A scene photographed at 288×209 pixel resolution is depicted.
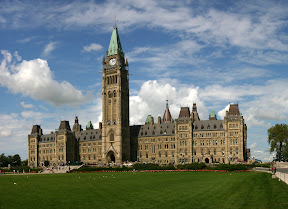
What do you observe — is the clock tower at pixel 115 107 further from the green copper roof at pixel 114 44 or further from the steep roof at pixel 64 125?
the steep roof at pixel 64 125

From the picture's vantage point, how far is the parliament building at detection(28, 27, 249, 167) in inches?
5256

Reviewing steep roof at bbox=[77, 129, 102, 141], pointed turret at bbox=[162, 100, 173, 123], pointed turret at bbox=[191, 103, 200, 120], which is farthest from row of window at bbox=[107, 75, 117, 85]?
pointed turret at bbox=[162, 100, 173, 123]

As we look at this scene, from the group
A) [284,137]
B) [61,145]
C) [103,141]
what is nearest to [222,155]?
[284,137]

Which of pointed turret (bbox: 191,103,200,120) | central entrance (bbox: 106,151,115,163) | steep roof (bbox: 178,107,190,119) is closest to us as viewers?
steep roof (bbox: 178,107,190,119)

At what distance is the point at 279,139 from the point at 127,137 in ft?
207

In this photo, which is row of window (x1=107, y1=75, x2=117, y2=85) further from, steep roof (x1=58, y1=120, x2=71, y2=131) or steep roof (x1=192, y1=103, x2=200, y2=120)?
steep roof (x1=192, y1=103, x2=200, y2=120)

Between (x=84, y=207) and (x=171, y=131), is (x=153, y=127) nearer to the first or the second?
(x=171, y=131)

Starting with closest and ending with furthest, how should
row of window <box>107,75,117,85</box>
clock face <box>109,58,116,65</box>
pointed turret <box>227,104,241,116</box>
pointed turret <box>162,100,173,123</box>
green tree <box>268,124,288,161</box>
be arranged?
green tree <box>268,124,288,161</box>
pointed turret <box>227,104,241,116</box>
row of window <box>107,75,117,85</box>
clock face <box>109,58,116,65</box>
pointed turret <box>162,100,173,123</box>

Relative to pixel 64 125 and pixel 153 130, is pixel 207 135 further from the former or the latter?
pixel 64 125

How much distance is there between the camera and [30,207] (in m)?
27.7

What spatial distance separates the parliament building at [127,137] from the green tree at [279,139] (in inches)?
413

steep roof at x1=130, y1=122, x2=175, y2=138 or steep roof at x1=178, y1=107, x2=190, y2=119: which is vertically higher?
steep roof at x1=178, y1=107, x2=190, y2=119

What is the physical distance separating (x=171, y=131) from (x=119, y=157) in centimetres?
2398

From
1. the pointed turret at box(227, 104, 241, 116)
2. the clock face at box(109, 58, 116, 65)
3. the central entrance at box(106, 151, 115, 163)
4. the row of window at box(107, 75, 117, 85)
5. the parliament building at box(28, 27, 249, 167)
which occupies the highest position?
the clock face at box(109, 58, 116, 65)
